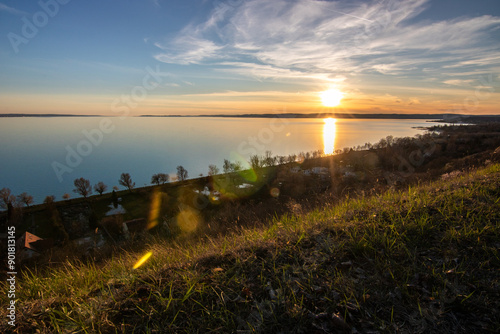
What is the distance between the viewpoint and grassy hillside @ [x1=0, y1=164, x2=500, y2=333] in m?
2.08

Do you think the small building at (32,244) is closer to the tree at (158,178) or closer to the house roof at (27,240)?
the house roof at (27,240)

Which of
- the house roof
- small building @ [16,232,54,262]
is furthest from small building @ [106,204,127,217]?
small building @ [16,232,54,262]

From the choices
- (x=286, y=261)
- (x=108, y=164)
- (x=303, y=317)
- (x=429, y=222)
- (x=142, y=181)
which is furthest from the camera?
(x=108, y=164)

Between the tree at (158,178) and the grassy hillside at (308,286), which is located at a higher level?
the grassy hillside at (308,286)

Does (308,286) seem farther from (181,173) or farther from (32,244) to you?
(181,173)

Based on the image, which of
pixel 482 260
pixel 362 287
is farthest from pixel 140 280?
pixel 482 260

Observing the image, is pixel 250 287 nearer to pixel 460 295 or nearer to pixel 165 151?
pixel 460 295

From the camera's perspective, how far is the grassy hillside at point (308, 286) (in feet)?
6.83

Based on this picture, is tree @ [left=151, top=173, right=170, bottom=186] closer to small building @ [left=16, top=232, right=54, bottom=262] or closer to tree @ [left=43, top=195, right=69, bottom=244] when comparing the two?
tree @ [left=43, top=195, right=69, bottom=244]

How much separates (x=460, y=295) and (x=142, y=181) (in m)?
74.9

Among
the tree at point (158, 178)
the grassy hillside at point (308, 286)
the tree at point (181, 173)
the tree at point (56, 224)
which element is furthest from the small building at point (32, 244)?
the tree at point (181, 173)

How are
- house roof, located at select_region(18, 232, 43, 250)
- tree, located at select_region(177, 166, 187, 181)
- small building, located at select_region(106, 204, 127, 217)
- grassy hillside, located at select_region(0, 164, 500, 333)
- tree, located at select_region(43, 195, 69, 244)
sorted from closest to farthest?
1. grassy hillside, located at select_region(0, 164, 500, 333)
2. house roof, located at select_region(18, 232, 43, 250)
3. tree, located at select_region(43, 195, 69, 244)
4. small building, located at select_region(106, 204, 127, 217)
5. tree, located at select_region(177, 166, 187, 181)

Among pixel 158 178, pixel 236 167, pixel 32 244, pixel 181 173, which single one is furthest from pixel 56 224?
pixel 236 167

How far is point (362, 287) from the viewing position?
2.40m
